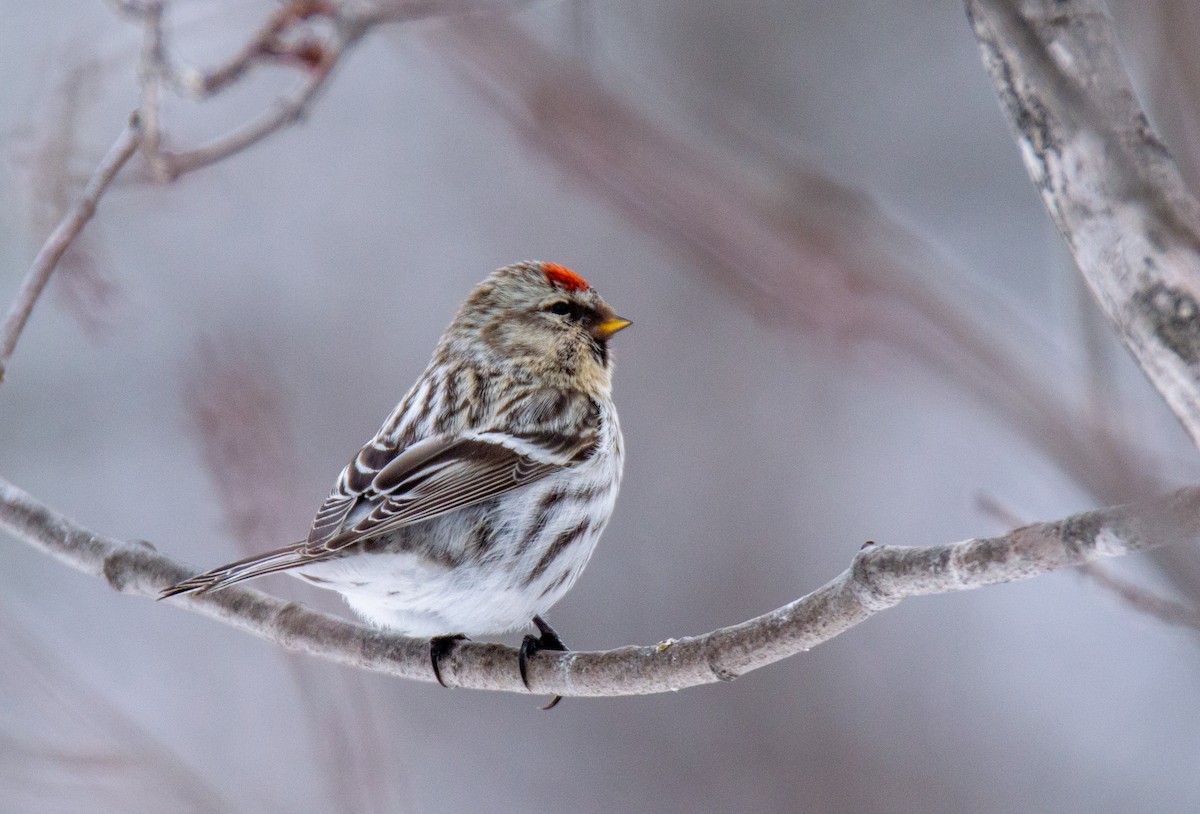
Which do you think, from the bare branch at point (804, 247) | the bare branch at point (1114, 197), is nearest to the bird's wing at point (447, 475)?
the bare branch at point (804, 247)

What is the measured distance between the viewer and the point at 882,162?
459cm

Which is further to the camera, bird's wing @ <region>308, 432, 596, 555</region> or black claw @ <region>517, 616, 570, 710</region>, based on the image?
bird's wing @ <region>308, 432, 596, 555</region>

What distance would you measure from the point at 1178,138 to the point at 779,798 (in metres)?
3.24

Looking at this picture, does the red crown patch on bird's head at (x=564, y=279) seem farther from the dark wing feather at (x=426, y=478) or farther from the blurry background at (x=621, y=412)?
the dark wing feather at (x=426, y=478)

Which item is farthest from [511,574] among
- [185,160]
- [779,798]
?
[779,798]

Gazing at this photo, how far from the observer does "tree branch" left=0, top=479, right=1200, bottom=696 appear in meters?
1.05

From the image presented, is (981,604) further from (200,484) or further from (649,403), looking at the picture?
(200,484)

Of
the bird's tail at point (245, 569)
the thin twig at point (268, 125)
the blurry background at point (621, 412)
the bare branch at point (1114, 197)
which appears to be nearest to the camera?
the bare branch at point (1114, 197)

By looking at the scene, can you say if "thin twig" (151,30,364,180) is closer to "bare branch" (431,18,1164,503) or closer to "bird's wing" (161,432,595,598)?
"bare branch" (431,18,1164,503)

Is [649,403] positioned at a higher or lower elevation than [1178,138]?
higher

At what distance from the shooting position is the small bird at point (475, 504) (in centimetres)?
213

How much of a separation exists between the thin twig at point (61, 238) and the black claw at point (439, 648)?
3.03 feet

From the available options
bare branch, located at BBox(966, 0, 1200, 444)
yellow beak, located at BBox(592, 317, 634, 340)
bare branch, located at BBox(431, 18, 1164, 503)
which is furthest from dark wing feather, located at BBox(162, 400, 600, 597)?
bare branch, located at BBox(966, 0, 1200, 444)

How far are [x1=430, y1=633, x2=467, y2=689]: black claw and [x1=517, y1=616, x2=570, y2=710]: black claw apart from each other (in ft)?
0.51
